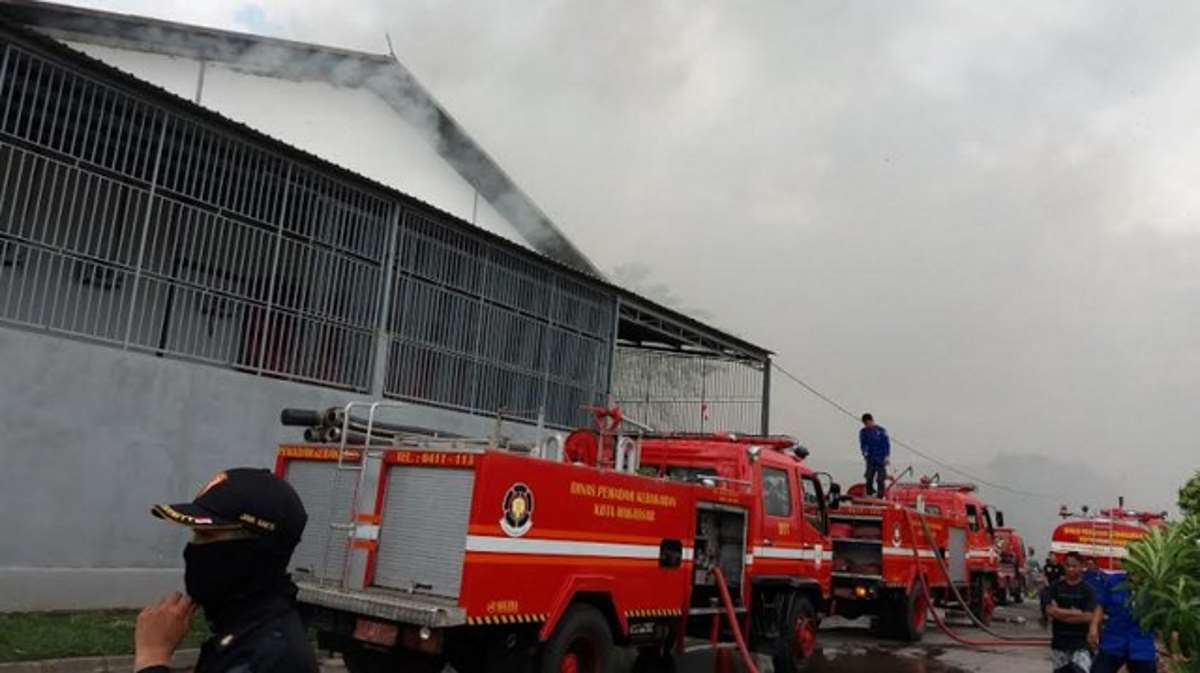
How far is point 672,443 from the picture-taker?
30.8 feet

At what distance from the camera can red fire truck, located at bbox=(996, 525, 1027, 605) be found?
20792mm

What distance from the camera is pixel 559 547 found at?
6.08m

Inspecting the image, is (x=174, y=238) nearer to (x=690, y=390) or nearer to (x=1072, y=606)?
(x=1072, y=606)

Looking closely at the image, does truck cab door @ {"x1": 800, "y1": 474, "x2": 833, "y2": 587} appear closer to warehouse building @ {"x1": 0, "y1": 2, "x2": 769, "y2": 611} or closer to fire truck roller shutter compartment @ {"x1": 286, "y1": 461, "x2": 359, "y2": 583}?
warehouse building @ {"x1": 0, "y1": 2, "x2": 769, "y2": 611}

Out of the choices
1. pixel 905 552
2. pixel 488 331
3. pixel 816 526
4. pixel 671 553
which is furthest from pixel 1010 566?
pixel 671 553

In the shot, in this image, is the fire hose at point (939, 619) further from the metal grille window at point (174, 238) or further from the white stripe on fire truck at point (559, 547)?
the metal grille window at point (174, 238)

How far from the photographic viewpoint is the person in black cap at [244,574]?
1.85m

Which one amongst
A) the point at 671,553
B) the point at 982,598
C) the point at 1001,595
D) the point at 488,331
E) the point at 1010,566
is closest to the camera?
the point at 671,553

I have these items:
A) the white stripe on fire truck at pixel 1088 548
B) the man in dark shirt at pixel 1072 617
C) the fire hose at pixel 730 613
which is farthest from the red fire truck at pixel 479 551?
the white stripe on fire truck at pixel 1088 548

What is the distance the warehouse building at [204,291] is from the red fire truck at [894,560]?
4975 millimetres

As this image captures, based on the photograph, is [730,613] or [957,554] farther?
[957,554]

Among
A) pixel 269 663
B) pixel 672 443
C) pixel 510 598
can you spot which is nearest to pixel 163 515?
pixel 269 663

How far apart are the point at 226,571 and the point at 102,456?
8.13 m

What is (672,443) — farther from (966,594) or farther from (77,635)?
(966,594)
